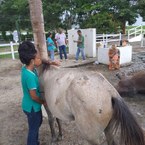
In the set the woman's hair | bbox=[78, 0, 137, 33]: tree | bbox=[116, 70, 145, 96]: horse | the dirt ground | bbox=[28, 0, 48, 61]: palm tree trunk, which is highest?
bbox=[78, 0, 137, 33]: tree

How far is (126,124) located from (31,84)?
123cm

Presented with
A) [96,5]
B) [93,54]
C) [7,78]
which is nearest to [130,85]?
[7,78]

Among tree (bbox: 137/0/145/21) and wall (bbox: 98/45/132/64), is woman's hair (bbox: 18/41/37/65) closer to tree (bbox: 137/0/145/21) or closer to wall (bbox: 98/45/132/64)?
wall (bbox: 98/45/132/64)

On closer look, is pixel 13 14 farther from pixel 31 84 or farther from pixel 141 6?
pixel 31 84

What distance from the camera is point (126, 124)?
242 cm

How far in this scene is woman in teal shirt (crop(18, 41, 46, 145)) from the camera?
2.74 metres

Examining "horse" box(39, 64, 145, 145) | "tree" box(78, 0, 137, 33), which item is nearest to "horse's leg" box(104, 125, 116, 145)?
"horse" box(39, 64, 145, 145)

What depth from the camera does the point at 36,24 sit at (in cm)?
432

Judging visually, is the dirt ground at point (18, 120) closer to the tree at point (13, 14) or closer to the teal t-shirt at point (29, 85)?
the teal t-shirt at point (29, 85)

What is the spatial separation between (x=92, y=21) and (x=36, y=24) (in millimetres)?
14886

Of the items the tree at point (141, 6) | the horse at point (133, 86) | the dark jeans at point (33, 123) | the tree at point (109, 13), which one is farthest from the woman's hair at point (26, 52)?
the tree at point (141, 6)

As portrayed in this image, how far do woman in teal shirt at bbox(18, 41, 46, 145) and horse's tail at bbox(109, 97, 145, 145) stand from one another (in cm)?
103

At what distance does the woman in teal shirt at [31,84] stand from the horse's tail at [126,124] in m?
1.03

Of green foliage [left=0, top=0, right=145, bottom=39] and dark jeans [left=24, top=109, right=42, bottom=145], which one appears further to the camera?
green foliage [left=0, top=0, right=145, bottom=39]
